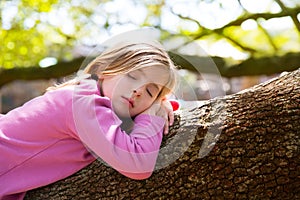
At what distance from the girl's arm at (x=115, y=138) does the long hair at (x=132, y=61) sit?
14cm

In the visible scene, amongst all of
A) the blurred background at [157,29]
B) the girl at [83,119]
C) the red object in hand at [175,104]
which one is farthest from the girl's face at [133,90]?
the blurred background at [157,29]

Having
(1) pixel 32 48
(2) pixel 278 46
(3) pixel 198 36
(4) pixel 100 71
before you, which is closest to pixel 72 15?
(1) pixel 32 48

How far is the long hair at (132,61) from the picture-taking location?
5.68 feet

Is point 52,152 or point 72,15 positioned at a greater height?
point 52,152

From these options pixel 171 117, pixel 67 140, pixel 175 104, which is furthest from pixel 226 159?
pixel 67 140

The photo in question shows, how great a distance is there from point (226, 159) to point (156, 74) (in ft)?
1.14

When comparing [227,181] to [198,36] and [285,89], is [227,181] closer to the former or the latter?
[285,89]

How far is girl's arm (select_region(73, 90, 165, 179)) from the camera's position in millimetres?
1573

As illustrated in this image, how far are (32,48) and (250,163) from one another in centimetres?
538

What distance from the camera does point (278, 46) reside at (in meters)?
6.04

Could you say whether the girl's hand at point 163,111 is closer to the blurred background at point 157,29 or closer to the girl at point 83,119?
the girl at point 83,119

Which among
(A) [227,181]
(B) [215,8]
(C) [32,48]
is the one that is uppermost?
(A) [227,181]

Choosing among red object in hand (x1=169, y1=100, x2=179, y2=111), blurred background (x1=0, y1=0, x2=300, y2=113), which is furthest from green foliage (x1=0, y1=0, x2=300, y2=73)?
red object in hand (x1=169, y1=100, x2=179, y2=111)

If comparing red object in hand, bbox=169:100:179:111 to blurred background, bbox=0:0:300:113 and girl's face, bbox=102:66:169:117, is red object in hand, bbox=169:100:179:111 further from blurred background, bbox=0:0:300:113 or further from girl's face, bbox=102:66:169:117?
blurred background, bbox=0:0:300:113
